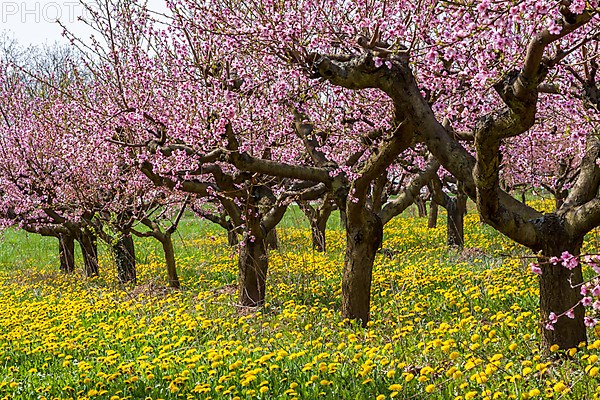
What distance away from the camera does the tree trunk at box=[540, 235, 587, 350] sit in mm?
6109

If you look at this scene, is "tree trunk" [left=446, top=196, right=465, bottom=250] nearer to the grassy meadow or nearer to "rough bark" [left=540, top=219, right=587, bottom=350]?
the grassy meadow

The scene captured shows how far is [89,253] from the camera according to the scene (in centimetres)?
1616

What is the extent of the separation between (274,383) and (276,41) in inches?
133

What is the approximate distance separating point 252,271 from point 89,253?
7642mm

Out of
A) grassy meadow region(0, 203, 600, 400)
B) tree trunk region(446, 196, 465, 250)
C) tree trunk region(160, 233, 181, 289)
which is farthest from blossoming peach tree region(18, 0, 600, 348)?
tree trunk region(446, 196, 465, 250)

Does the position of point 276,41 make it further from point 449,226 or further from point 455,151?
point 449,226

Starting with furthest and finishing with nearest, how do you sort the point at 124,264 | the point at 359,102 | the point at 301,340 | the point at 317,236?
the point at 124,264, the point at 317,236, the point at 359,102, the point at 301,340

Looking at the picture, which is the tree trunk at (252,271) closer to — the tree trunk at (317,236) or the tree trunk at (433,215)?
the tree trunk at (317,236)

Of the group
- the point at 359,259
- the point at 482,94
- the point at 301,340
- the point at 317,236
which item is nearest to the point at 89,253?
the point at 317,236

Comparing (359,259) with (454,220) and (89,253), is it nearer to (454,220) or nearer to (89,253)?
(454,220)

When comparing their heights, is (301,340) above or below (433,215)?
below

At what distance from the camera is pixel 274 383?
549cm

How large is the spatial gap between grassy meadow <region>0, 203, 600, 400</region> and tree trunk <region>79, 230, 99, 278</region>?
1.91 ft

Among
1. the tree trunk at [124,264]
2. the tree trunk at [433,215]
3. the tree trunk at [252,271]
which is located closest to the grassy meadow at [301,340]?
the tree trunk at [252,271]
